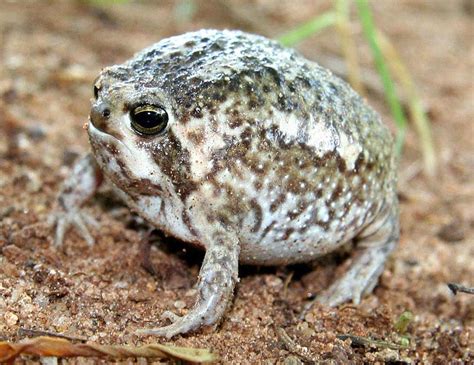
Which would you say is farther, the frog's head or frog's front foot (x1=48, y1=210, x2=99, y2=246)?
frog's front foot (x1=48, y1=210, x2=99, y2=246)

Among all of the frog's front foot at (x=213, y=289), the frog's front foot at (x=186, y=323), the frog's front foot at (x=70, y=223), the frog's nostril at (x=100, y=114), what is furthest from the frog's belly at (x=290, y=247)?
the frog's front foot at (x=70, y=223)

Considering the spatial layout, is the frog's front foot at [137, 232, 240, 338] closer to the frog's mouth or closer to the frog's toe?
the frog's toe

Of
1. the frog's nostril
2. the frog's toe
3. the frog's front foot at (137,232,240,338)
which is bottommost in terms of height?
the frog's toe

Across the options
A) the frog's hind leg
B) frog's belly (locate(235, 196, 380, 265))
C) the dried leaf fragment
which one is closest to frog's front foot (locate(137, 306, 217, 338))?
the dried leaf fragment

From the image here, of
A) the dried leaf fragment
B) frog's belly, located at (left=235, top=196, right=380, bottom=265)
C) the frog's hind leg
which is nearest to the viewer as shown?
the dried leaf fragment

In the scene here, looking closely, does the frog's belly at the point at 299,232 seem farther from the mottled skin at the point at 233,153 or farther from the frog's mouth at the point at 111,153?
the frog's mouth at the point at 111,153

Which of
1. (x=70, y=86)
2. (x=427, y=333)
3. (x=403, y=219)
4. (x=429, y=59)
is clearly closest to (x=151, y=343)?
(x=427, y=333)

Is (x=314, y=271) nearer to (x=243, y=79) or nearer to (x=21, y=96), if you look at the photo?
(x=243, y=79)
